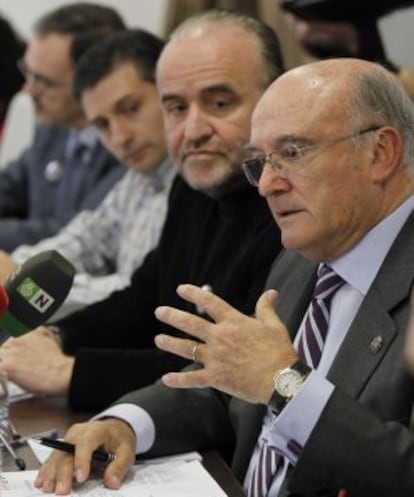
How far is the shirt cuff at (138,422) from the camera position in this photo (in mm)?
1631

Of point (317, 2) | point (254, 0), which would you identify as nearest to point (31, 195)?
point (254, 0)

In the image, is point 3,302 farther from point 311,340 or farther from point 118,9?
point 118,9

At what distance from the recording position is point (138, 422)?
5.42 feet

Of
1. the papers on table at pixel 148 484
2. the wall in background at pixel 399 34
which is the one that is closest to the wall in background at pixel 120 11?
the wall in background at pixel 399 34

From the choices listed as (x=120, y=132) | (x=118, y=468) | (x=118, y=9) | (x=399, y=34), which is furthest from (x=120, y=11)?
(x=118, y=468)

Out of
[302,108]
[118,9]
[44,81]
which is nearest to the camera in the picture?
[302,108]

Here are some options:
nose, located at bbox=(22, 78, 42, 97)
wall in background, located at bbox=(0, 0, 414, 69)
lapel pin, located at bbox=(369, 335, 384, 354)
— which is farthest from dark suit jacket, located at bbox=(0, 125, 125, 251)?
lapel pin, located at bbox=(369, 335, 384, 354)

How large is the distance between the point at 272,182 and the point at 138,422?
441 millimetres

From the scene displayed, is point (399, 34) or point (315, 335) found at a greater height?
point (399, 34)

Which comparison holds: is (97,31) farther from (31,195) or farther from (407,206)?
(407,206)

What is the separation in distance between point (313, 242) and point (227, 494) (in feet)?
1.29

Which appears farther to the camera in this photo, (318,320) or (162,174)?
(162,174)

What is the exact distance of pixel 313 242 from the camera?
5.10 feet

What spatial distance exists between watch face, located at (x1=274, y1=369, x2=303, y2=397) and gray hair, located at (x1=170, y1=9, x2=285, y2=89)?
0.98 metres
